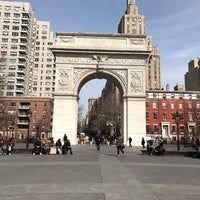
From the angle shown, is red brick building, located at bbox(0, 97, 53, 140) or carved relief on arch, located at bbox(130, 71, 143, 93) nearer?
carved relief on arch, located at bbox(130, 71, 143, 93)

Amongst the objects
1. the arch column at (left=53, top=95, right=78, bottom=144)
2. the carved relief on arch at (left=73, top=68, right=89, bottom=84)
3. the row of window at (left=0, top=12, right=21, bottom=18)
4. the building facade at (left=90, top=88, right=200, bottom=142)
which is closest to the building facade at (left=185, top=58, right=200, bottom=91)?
the building facade at (left=90, top=88, right=200, bottom=142)

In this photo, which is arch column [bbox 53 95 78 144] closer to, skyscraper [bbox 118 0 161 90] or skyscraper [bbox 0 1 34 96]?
skyscraper [bbox 0 1 34 96]

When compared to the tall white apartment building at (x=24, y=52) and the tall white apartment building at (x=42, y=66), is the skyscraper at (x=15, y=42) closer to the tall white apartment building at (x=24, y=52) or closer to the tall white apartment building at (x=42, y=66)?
the tall white apartment building at (x=24, y=52)

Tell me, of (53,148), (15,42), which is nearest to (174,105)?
(53,148)

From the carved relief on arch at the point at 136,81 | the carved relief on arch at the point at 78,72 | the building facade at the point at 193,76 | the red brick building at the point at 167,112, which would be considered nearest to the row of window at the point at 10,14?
the red brick building at the point at 167,112

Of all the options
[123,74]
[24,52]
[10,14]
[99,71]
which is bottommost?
[123,74]

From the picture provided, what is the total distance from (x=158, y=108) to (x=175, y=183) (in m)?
49.5

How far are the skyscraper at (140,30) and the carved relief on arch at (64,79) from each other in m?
69.9

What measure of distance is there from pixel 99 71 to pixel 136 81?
4.82 m

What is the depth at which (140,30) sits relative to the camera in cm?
9894

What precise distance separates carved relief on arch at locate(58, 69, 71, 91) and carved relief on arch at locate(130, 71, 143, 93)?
788 cm

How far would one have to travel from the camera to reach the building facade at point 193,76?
436 ft

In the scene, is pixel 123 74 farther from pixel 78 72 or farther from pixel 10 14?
pixel 10 14

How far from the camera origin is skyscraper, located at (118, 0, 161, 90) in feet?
324
